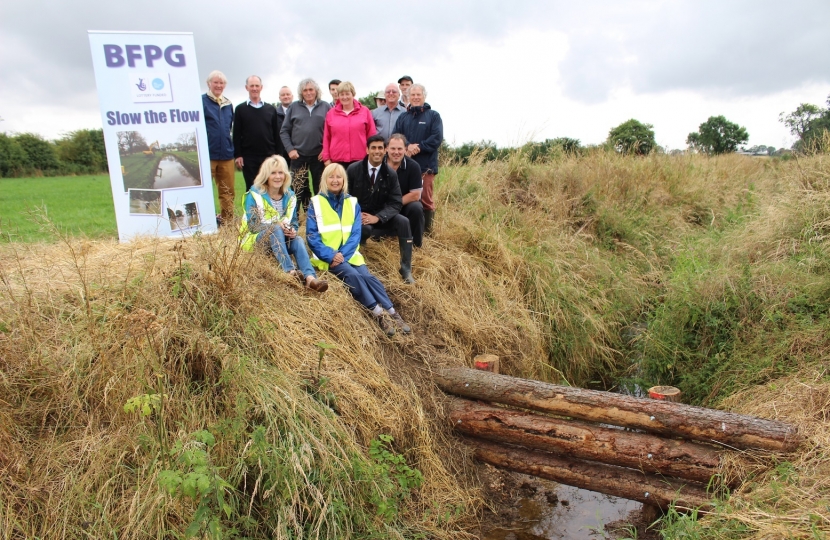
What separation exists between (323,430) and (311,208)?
2447 mm

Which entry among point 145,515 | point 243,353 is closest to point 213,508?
point 145,515

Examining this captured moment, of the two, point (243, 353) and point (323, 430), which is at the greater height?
point (243, 353)

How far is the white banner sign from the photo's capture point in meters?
6.16

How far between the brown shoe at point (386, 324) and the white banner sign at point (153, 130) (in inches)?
89.4

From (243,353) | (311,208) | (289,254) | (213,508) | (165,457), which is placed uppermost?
(311,208)

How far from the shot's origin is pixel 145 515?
3.34 meters

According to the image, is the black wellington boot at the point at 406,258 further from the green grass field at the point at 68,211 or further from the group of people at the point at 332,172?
the green grass field at the point at 68,211

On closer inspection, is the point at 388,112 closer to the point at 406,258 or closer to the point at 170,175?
the point at 406,258

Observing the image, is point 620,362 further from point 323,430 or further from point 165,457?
point 165,457

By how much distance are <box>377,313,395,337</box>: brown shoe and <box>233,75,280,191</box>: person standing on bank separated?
275cm

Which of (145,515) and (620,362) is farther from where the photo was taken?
(620,362)

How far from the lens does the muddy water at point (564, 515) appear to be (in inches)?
184

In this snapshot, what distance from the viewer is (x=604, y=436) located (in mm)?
4520

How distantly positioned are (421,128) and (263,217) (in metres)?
2.64
